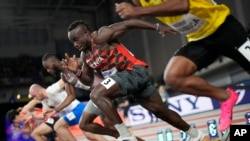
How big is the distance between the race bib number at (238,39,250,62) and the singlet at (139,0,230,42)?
24cm

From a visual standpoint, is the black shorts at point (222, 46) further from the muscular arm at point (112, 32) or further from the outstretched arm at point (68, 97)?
the outstretched arm at point (68, 97)

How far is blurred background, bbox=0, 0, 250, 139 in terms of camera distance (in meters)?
12.7

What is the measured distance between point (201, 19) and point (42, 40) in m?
13.3

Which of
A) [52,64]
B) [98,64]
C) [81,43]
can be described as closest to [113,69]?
[98,64]

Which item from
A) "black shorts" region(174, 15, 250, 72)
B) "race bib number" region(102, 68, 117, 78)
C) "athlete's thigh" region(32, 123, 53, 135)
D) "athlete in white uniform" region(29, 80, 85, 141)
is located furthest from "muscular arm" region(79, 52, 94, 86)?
"athlete's thigh" region(32, 123, 53, 135)

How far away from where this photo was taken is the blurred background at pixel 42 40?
12734 millimetres

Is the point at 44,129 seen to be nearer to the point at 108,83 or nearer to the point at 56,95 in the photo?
the point at 56,95

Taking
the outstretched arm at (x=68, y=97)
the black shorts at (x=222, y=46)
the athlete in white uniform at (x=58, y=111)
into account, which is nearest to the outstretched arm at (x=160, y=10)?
the black shorts at (x=222, y=46)

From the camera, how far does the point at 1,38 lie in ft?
47.5

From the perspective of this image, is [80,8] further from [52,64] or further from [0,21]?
[52,64]

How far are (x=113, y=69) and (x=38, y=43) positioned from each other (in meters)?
12.6

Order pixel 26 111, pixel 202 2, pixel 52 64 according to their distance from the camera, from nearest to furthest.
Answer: pixel 202 2, pixel 52 64, pixel 26 111

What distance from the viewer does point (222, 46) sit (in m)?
2.57

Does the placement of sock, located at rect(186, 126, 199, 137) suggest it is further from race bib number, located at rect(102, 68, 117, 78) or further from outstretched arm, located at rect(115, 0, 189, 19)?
outstretched arm, located at rect(115, 0, 189, 19)
